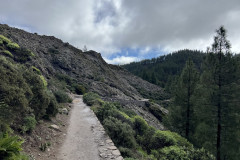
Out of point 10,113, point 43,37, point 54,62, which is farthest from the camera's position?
point 43,37

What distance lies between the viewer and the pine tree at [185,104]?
15094 mm

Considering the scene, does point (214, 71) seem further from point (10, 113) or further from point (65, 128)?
point (10, 113)

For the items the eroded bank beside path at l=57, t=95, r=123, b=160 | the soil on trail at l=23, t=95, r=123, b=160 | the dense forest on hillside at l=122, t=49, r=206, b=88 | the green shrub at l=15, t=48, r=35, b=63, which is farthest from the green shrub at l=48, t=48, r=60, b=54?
the dense forest on hillside at l=122, t=49, r=206, b=88

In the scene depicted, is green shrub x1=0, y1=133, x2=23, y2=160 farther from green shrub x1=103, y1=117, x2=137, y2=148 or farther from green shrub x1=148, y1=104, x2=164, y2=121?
green shrub x1=148, y1=104, x2=164, y2=121

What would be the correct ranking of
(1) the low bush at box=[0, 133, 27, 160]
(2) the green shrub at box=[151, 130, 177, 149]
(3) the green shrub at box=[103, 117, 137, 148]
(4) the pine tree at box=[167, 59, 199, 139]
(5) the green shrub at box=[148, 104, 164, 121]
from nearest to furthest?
(1) the low bush at box=[0, 133, 27, 160] < (3) the green shrub at box=[103, 117, 137, 148] < (2) the green shrub at box=[151, 130, 177, 149] < (4) the pine tree at box=[167, 59, 199, 139] < (5) the green shrub at box=[148, 104, 164, 121]

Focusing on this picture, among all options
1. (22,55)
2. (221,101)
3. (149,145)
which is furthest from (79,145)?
(22,55)

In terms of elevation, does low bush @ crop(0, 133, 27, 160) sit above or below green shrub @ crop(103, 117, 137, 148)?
above

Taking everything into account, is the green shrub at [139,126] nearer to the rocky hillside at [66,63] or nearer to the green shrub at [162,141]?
the green shrub at [162,141]

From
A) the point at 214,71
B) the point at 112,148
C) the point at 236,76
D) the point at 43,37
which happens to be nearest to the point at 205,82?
the point at 214,71

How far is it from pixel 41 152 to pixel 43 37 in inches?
1783

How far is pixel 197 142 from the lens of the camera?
526 inches

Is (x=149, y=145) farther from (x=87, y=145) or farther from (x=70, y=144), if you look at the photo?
(x=70, y=144)

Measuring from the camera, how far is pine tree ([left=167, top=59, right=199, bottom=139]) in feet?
49.5

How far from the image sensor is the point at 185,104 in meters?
15.4
